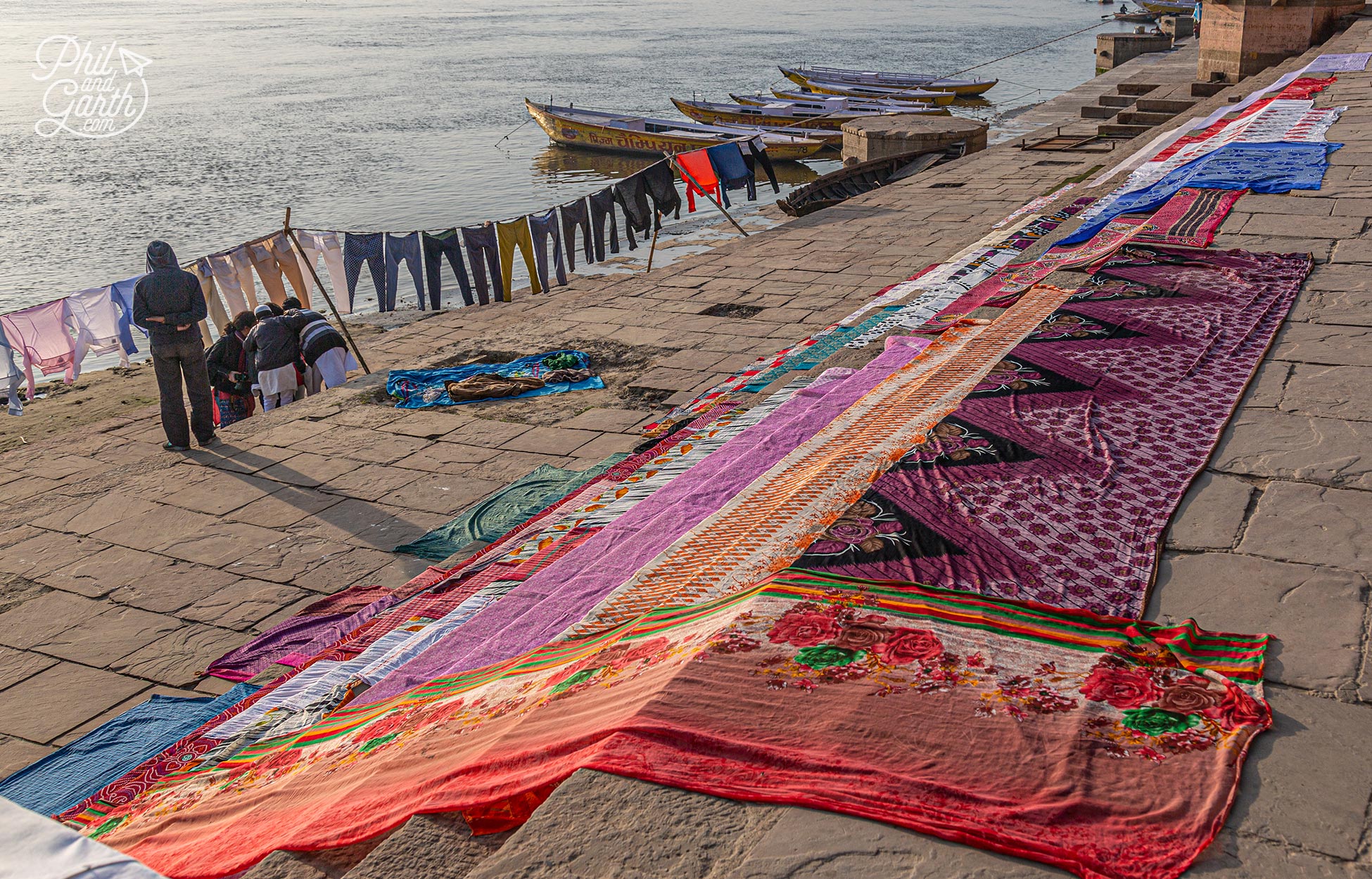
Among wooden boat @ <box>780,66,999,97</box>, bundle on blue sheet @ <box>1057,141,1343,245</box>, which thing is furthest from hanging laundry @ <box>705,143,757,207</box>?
wooden boat @ <box>780,66,999,97</box>

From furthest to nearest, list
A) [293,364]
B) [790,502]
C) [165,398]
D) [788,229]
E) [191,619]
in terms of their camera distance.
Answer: [788,229] < [293,364] < [165,398] < [191,619] < [790,502]

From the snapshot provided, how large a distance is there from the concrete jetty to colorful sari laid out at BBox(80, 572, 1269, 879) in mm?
79

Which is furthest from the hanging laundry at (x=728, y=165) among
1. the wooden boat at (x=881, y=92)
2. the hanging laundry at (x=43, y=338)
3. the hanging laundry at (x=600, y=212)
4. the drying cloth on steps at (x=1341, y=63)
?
the wooden boat at (x=881, y=92)

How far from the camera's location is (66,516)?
21.1 ft

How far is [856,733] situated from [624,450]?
4.42 m

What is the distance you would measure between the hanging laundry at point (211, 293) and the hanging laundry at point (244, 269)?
0.81ft

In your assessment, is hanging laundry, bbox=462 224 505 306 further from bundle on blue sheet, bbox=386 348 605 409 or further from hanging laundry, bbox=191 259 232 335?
bundle on blue sheet, bbox=386 348 605 409

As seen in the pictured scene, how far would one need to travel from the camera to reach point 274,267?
10406 millimetres

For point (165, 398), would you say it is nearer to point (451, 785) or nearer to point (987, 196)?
point (451, 785)

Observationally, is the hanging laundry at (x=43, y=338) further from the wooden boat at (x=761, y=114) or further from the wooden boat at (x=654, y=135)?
the wooden boat at (x=761, y=114)

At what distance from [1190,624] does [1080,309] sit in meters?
2.81

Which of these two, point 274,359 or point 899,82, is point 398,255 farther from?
point 899,82

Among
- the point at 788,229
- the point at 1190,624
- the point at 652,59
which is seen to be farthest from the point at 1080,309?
the point at 652,59

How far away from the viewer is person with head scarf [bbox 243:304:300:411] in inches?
331
